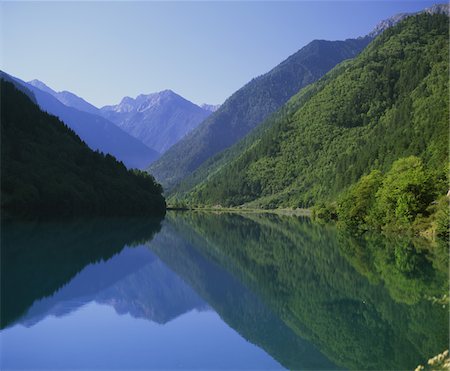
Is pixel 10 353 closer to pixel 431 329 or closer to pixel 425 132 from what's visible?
pixel 431 329

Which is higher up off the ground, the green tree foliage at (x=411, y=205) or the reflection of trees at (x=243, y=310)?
the reflection of trees at (x=243, y=310)

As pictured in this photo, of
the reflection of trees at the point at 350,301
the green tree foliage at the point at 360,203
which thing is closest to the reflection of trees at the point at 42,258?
the reflection of trees at the point at 350,301

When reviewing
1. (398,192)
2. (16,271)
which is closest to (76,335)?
(16,271)

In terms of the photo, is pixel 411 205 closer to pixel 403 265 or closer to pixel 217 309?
pixel 403 265

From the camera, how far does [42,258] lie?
39.0 m

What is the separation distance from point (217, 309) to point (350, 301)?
7489 mm

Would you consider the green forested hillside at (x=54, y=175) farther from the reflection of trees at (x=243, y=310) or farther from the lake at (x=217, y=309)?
the reflection of trees at (x=243, y=310)

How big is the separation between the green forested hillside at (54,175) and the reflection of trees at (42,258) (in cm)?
3118

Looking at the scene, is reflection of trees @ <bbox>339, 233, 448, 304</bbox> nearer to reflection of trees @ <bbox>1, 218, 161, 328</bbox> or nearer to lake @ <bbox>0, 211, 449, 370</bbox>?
lake @ <bbox>0, 211, 449, 370</bbox>

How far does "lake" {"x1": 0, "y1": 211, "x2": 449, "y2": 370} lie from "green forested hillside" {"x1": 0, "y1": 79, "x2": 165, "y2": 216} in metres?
48.6

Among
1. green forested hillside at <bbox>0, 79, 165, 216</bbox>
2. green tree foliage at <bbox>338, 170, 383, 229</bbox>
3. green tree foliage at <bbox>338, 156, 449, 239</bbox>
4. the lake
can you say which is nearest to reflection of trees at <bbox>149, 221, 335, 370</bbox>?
the lake

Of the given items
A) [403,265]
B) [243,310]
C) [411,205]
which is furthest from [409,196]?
[243,310]

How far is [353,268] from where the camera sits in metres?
39.7

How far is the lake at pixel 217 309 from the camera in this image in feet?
60.0
